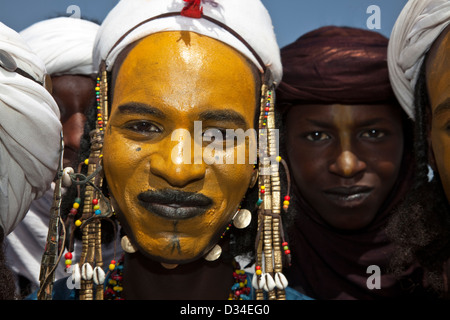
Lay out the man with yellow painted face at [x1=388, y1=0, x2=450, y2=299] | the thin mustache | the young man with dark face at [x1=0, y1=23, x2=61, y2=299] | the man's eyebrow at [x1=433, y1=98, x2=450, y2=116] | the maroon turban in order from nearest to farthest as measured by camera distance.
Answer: the young man with dark face at [x1=0, y1=23, x2=61, y2=299], the thin mustache, the man's eyebrow at [x1=433, y1=98, x2=450, y2=116], the man with yellow painted face at [x1=388, y1=0, x2=450, y2=299], the maroon turban

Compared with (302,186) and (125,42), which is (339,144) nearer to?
(302,186)

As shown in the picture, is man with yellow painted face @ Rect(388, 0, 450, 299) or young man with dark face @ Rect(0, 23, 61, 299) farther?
man with yellow painted face @ Rect(388, 0, 450, 299)

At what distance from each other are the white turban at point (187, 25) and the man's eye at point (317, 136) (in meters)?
0.66

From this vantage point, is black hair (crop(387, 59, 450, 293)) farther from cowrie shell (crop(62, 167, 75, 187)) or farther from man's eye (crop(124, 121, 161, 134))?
cowrie shell (crop(62, 167, 75, 187))

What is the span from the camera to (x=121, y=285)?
108 inches

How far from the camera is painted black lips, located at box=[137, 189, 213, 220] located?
2.37 m

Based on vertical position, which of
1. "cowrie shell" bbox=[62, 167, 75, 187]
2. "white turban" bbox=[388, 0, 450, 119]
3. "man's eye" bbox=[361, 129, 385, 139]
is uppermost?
"white turban" bbox=[388, 0, 450, 119]

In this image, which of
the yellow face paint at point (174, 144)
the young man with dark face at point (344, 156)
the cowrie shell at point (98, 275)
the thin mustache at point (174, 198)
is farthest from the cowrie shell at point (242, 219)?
the cowrie shell at point (98, 275)

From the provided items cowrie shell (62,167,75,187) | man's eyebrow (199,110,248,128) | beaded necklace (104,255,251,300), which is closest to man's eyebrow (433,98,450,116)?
man's eyebrow (199,110,248,128)

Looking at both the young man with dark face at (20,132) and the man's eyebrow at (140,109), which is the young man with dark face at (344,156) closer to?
the man's eyebrow at (140,109)

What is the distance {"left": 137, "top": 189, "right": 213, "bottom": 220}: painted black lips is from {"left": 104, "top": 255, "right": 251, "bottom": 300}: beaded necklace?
1.71ft

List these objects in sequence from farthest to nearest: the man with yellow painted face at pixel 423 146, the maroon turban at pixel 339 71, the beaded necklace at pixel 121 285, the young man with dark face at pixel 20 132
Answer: the maroon turban at pixel 339 71 < the beaded necklace at pixel 121 285 < the man with yellow painted face at pixel 423 146 < the young man with dark face at pixel 20 132

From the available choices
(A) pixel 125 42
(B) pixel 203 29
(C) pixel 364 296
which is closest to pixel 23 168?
(A) pixel 125 42

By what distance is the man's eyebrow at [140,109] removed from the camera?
2.40 meters
